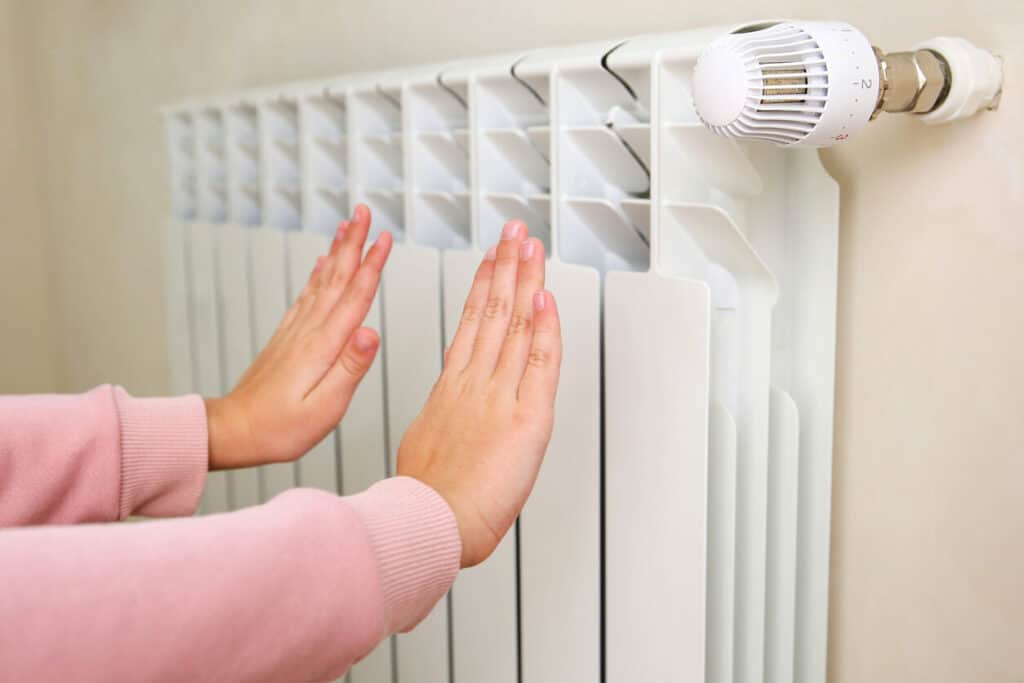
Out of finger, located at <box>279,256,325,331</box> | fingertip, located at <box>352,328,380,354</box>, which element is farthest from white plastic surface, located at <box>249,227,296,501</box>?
fingertip, located at <box>352,328,380,354</box>

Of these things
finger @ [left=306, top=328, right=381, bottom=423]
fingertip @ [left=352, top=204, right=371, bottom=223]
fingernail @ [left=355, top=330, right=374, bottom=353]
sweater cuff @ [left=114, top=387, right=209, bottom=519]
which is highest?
fingertip @ [left=352, top=204, right=371, bottom=223]

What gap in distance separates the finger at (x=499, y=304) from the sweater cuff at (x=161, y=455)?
1.00 ft

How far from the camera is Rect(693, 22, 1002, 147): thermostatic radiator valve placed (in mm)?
522

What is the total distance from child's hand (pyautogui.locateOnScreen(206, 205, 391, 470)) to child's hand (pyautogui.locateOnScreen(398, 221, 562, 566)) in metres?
0.19

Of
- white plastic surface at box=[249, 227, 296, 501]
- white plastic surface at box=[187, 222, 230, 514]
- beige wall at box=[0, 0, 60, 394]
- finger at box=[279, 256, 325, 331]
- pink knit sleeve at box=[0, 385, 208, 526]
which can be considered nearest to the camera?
pink knit sleeve at box=[0, 385, 208, 526]

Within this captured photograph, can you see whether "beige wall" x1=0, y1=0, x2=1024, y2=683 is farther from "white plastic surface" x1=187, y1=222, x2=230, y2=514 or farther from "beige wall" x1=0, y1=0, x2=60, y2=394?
"beige wall" x1=0, y1=0, x2=60, y2=394

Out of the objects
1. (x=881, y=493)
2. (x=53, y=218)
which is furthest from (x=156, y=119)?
(x=881, y=493)

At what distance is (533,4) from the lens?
0.89 m

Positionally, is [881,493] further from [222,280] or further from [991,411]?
[222,280]

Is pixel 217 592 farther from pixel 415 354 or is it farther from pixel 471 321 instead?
pixel 415 354

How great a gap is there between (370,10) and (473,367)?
21.8 inches

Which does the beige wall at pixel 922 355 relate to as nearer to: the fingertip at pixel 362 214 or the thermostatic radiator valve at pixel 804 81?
the thermostatic radiator valve at pixel 804 81

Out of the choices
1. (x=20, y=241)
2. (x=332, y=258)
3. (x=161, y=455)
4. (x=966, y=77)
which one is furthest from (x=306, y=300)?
(x=20, y=241)

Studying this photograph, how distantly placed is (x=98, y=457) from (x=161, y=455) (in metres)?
0.05
